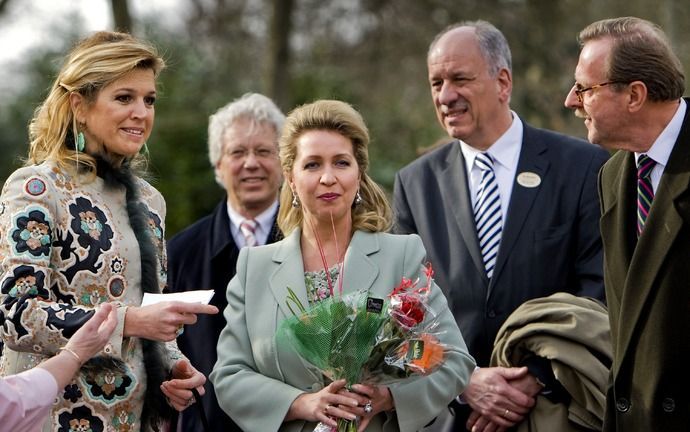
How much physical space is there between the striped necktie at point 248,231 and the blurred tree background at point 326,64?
6757 mm

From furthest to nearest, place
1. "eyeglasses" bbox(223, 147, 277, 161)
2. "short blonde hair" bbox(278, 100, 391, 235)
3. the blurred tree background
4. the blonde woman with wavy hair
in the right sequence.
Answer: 1. the blurred tree background
2. "eyeglasses" bbox(223, 147, 277, 161)
3. "short blonde hair" bbox(278, 100, 391, 235)
4. the blonde woman with wavy hair

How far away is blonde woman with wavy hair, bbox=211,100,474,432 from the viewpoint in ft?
13.2

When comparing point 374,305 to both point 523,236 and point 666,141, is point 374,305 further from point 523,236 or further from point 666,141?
point 523,236

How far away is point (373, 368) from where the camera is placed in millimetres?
3824

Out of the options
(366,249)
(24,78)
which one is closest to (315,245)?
(366,249)

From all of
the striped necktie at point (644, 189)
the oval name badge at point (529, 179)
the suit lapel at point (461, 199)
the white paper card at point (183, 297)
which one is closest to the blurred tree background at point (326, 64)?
the suit lapel at point (461, 199)

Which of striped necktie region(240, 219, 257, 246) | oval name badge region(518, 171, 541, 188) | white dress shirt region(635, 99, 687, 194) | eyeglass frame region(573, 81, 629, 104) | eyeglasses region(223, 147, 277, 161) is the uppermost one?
eyeglass frame region(573, 81, 629, 104)

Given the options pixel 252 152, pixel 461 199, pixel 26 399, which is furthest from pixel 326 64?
pixel 26 399

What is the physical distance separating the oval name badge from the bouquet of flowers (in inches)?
62.8

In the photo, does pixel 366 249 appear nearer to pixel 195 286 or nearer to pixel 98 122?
pixel 98 122

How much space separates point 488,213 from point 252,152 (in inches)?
64.9

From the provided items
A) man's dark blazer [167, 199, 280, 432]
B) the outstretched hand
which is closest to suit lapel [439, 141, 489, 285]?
man's dark blazer [167, 199, 280, 432]

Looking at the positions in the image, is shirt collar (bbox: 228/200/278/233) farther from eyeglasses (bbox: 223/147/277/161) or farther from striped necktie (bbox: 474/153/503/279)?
striped necktie (bbox: 474/153/503/279)

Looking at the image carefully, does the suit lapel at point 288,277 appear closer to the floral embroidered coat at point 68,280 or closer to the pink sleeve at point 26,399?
the floral embroidered coat at point 68,280
